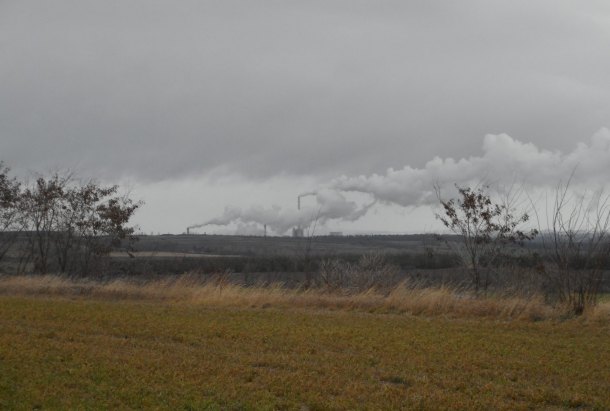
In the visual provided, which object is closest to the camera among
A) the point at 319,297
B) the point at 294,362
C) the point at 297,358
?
the point at 294,362

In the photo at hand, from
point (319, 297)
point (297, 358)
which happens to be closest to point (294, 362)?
point (297, 358)

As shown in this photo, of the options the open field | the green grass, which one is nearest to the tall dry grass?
the open field

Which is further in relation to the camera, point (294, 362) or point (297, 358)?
point (297, 358)

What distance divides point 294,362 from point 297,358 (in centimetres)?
44

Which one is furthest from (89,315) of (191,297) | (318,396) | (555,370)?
(555,370)

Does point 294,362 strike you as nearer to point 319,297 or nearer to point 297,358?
point 297,358

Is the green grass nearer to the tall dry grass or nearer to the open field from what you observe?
the open field

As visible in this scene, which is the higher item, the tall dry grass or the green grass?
the tall dry grass

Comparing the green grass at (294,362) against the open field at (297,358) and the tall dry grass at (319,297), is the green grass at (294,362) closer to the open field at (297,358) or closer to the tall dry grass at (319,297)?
the open field at (297,358)

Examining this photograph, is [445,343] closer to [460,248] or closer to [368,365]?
[368,365]

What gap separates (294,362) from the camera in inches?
421

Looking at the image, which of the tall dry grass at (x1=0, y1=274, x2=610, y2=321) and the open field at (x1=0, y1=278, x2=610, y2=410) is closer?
the open field at (x1=0, y1=278, x2=610, y2=410)

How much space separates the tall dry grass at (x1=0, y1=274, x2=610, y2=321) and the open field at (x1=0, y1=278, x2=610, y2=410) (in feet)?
0.43

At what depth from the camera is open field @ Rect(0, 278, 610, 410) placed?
27.9 ft
